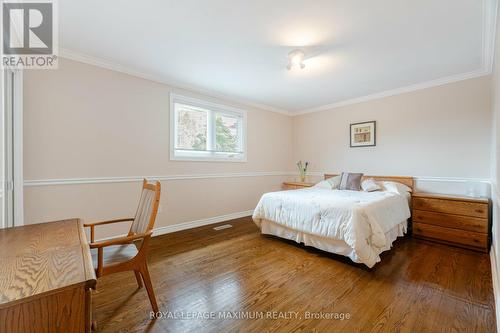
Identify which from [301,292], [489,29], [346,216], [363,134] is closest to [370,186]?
[363,134]

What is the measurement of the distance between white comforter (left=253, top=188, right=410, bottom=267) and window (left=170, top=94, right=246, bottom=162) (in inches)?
57.6

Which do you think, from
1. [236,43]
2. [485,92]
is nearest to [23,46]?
[236,43]

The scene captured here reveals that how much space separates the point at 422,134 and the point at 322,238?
2.58 metres

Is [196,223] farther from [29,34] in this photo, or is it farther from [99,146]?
[29,34]

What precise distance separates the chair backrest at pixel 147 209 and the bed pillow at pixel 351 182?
3241 millimetres

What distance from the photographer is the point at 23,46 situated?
2301mm

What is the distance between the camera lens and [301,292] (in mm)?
1893

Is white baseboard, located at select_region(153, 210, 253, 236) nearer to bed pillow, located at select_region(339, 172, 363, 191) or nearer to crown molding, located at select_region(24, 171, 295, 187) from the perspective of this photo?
crown molding, located at select_region(24, 171, 295, 187)

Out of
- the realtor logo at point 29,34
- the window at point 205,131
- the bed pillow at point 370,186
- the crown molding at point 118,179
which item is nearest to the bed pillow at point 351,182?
→ the bed pillow at point 370,186

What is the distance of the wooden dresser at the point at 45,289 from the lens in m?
0.66

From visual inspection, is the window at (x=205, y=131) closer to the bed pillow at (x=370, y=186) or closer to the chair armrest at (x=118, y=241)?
the chair armrest at (x=118, y=241)

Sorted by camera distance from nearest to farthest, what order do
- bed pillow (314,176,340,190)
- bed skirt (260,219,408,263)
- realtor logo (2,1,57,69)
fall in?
realtor logo (2,1,57,69), bed skirt (260,219,408,263), bed pillow (314,176,340,190)

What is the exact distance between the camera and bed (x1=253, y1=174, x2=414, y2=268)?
2260 millimetres

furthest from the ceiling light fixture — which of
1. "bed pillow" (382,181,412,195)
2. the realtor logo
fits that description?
"bed pillow" (382,181,412,195)
